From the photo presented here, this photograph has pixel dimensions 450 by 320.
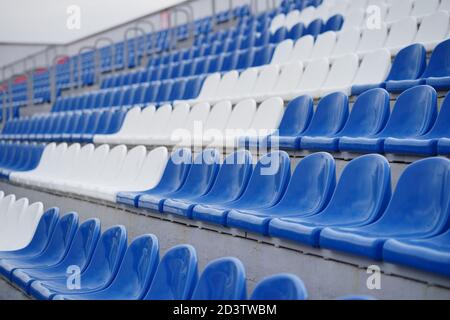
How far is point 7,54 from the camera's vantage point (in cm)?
750

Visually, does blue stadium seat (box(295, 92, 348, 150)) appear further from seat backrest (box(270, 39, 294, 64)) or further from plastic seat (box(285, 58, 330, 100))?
seat backrest (box(270, 39, 294, 64))

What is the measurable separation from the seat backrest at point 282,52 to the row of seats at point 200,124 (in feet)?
1.89

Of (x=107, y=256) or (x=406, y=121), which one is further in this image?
(x=406, y=121)

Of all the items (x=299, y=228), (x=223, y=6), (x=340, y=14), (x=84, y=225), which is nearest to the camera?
(x=299, y=228)

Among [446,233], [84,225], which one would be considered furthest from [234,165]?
[446,233]

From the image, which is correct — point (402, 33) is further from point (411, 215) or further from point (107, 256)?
point (107, 256)

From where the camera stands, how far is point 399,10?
8.20ft

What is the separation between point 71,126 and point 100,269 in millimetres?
1961

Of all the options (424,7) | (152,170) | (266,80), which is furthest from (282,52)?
(152,170)

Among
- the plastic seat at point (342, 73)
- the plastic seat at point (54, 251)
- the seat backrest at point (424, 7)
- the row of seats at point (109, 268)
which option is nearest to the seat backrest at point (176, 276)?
the row of seats at point (109, 268)

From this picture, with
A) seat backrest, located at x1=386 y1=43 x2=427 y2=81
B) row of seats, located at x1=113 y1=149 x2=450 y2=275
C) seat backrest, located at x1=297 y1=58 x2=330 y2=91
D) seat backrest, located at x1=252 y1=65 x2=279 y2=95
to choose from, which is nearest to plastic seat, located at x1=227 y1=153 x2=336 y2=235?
row of seats, located at x1=113 y1=149 x2=450 y2=275

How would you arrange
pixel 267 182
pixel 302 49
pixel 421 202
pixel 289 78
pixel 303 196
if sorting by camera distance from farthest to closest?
pixel 302 49 < pixel 289 78 < pixel 267 182 < pixel 303 196 < pixel 421 202

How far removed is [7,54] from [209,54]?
4.88 metres
